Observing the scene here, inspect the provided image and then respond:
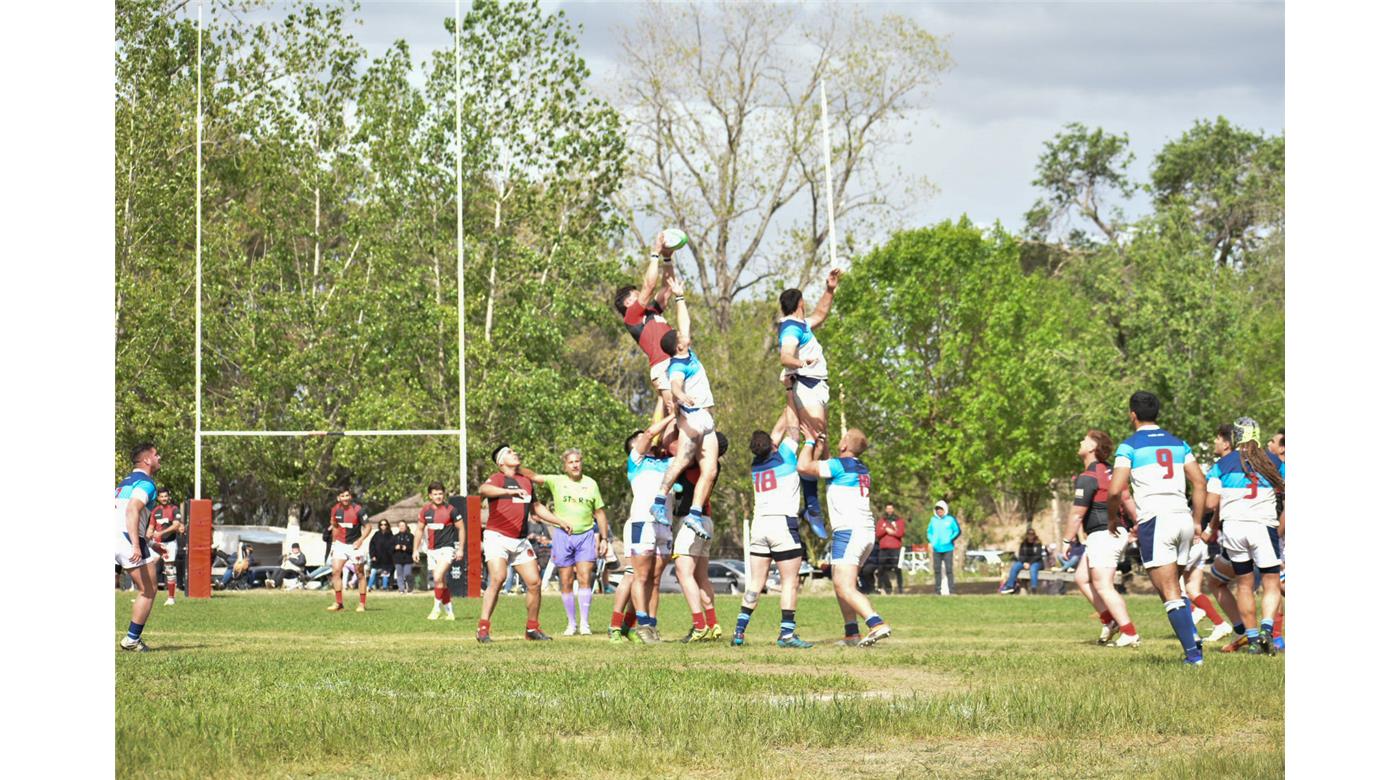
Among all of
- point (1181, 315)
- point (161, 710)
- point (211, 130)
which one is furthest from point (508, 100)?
point (161, 710)

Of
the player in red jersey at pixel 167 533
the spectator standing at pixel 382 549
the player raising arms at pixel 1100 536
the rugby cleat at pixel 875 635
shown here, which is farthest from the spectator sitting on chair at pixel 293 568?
the rugby cleat at pixel 875 635

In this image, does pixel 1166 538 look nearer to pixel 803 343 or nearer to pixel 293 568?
pixel 803 343

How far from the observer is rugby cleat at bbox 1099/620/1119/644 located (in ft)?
49.9

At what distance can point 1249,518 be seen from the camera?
14117mm

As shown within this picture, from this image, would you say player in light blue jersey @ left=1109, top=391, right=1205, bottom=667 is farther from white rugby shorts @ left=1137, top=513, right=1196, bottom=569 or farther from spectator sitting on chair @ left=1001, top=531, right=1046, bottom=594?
spectator sitting on chair @ left=1001, top=531, right=1046, bottom=594

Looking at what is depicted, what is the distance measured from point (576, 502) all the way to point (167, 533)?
35.3ft

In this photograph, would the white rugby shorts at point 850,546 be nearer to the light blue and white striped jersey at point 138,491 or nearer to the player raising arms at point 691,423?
the player raising arms at point 691,423

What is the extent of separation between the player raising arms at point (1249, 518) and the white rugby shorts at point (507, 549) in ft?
21.0

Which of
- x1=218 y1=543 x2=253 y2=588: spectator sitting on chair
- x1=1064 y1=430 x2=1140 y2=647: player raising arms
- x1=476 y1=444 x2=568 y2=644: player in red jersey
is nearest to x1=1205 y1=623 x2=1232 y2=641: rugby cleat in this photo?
x1=1064 y1=430 x2=1140 y2=647: player raising arms

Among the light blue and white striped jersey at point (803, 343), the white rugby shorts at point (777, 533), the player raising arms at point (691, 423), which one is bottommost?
the white rugby shorts at point (777, 533)

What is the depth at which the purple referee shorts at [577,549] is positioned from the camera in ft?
57.8

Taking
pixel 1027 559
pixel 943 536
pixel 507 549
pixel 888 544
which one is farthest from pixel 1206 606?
pixel 1027 559

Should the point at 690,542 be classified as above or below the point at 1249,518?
below

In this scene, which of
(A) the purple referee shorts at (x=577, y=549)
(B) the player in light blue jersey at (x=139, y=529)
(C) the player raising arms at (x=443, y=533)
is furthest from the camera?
(C) the player raising arms at (x=443, y=533)
